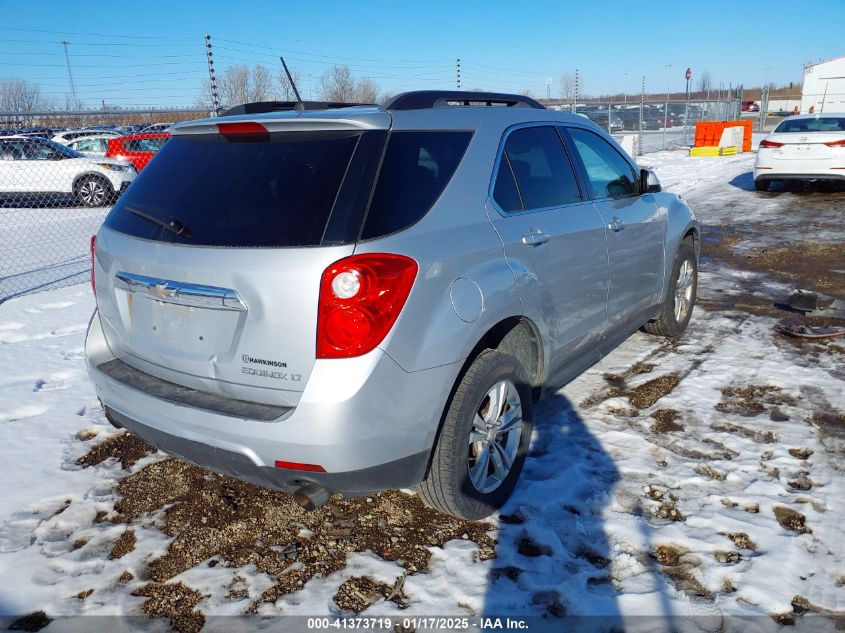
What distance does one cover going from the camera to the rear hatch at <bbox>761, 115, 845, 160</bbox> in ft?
41.8

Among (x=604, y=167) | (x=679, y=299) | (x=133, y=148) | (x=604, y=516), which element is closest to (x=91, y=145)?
(x=133, y=148)

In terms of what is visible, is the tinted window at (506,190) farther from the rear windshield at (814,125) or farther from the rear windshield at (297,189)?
the rear windshield at (814,125)

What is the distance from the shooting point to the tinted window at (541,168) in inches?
130

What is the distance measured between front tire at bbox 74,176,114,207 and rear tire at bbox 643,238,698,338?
1296 centimetres

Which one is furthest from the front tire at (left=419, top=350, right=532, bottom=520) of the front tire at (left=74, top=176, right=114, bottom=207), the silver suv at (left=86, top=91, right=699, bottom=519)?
the front tire at (left=74, top=176, right=114, bottom=207)

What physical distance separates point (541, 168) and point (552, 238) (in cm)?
45

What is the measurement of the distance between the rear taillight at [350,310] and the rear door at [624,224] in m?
2.08

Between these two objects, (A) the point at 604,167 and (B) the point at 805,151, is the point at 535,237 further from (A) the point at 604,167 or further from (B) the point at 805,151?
(B) the point at 805,151

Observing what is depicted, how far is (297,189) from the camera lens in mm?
2527

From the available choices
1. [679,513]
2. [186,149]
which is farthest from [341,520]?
[186,149]

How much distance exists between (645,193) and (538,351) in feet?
6.37

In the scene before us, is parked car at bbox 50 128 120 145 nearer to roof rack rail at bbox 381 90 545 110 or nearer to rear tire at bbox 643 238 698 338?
rear tire at bbox 643 238 698 338

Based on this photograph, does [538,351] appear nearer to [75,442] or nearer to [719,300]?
[75,442]

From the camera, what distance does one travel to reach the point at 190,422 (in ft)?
8.33
